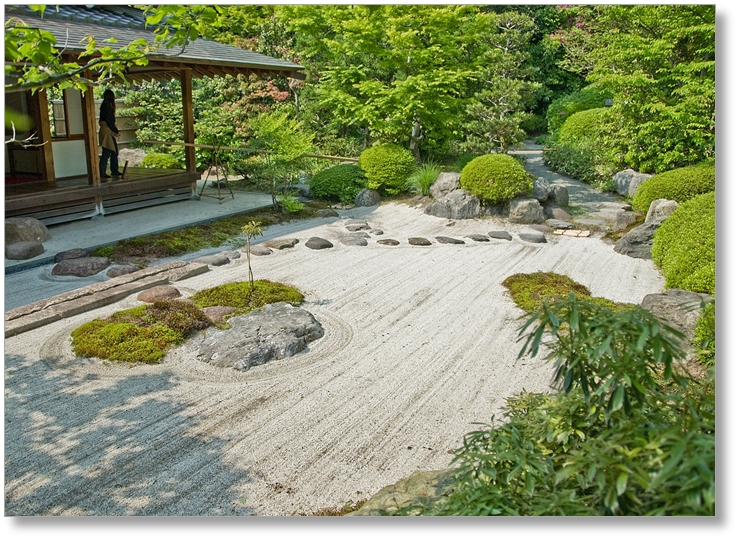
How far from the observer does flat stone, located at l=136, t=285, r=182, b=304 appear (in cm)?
661

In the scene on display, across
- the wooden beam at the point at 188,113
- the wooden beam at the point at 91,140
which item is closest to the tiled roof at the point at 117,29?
the wooden beam at the point at 188,113

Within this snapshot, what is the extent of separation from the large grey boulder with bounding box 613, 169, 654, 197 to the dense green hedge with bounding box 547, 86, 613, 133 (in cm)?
587

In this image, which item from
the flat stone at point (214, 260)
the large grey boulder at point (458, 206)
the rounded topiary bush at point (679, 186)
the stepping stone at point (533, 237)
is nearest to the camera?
the flat stone at point (214, 260)

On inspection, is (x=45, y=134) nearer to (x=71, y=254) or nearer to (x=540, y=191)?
(x=71, y=254)

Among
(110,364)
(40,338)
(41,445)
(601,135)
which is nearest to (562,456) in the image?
(41,445)

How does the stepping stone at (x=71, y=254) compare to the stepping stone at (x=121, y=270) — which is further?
the stepping stone at (x=71, y=254)

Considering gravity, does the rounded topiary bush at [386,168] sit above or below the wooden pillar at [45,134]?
below

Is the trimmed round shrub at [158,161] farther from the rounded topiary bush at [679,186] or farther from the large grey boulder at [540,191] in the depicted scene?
the rounded topiary bush at [679,186]

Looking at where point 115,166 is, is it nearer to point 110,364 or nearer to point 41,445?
point 110,364

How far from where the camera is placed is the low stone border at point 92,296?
19.4 feet

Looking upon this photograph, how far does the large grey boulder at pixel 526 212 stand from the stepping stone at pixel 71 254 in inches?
268

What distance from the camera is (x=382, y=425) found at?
14.1 ft

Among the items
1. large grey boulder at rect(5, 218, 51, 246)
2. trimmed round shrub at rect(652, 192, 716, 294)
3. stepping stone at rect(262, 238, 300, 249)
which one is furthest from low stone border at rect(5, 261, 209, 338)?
trimmed round shrub at rect(652, 192, 716, 294)

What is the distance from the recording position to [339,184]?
12500 mm
